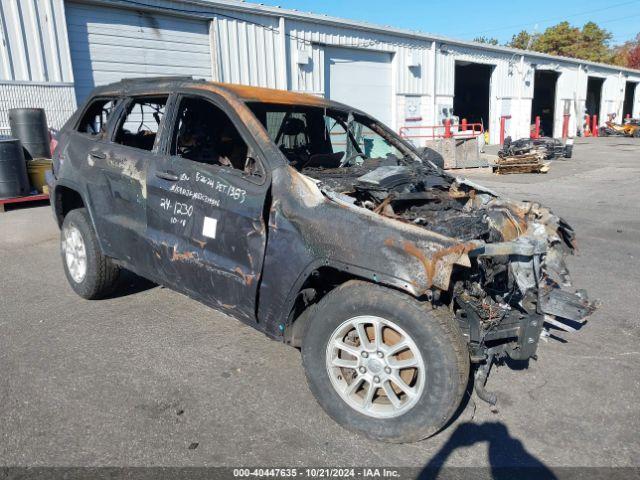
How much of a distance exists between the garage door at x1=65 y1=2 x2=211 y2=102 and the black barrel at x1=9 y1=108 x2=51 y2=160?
6.15 feet

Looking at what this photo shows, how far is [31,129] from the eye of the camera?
375 inches

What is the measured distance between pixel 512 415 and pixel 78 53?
11794 millimetres

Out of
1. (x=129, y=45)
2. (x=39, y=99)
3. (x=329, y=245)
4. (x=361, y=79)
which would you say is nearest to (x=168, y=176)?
(x=329, y=245)

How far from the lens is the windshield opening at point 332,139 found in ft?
12.5

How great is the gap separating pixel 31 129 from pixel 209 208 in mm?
8217

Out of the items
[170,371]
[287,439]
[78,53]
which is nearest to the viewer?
[287,439]

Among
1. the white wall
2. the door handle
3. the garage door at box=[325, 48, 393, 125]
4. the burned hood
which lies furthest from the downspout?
the door handle

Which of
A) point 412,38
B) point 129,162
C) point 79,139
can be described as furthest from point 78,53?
point 412,38

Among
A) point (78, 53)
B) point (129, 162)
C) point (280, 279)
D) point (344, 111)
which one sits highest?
point (78, 53)

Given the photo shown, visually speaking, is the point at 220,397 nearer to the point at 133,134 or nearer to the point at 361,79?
the point at 133,134

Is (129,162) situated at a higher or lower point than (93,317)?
higher

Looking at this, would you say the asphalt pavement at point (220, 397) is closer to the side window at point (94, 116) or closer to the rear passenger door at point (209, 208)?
the rear passenger door at point (209, 208)

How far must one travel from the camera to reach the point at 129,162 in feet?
12.3

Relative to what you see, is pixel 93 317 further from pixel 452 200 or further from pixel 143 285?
pixel 452 200
